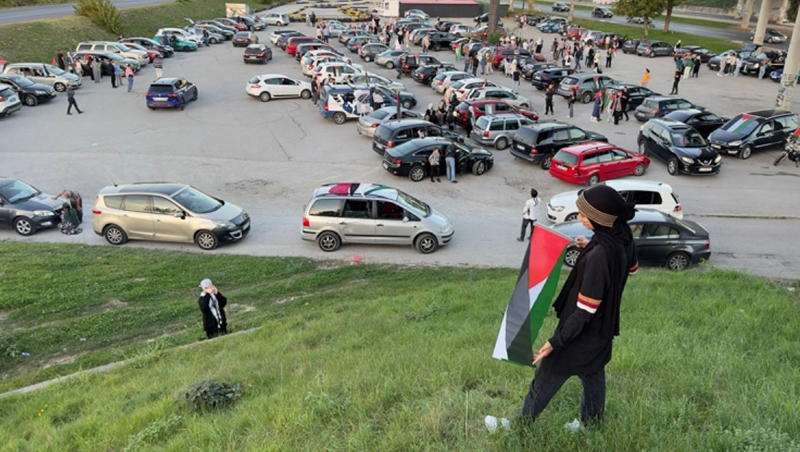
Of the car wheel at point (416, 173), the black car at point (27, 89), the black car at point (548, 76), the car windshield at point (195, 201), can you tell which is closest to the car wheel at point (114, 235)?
the car windshield at point (195, 201)

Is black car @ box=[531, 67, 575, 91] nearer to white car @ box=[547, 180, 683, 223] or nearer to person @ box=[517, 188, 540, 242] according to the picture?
white car @ box=[547, 180, 683, 223]

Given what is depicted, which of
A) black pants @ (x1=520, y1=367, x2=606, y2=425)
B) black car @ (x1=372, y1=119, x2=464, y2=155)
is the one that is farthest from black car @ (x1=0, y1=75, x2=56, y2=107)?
black pants @ (x1=520, y1=367, x2=606, y2=425)

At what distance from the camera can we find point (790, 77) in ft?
102

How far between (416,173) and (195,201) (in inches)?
302

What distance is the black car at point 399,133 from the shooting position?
21109 mm

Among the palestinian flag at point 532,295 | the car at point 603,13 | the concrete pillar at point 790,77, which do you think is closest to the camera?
the palestinian flag at point 532,295

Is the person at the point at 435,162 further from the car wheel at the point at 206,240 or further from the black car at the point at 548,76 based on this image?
the black car at the point at 548,76

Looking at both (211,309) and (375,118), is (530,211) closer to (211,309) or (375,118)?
(211,309)

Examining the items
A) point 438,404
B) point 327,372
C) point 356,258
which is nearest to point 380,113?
point 356,258

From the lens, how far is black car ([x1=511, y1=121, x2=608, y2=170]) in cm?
2130

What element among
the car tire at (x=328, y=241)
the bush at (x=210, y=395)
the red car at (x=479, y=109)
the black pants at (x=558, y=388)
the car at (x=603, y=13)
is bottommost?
the car tire at (x=328, y=241)

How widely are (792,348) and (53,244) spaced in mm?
15501

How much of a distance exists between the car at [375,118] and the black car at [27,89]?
54.4 ft

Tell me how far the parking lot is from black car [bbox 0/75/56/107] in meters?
0.56
